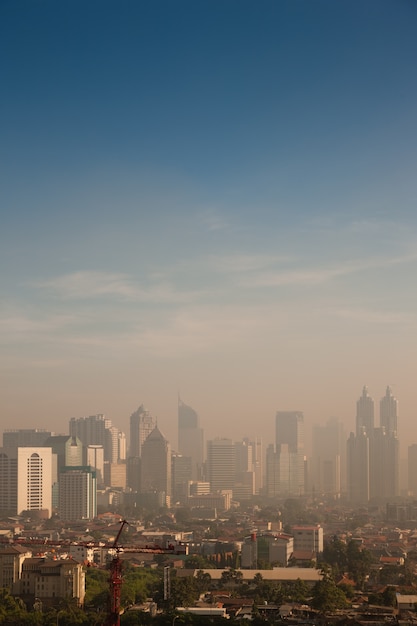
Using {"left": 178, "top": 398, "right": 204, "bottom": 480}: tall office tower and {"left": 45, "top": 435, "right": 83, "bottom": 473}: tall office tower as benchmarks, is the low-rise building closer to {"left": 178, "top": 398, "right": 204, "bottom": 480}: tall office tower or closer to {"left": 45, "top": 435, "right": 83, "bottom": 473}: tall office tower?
{"left": 45, "top": 435, "right": 83, "bottom": 473}: tall office tower

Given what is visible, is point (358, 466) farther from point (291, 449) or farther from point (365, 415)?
point (291, 449)

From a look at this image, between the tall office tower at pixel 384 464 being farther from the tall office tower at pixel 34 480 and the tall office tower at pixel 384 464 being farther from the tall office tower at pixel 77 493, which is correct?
the tall office tower at pixel 34 480

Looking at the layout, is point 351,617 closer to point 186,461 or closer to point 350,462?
point 350,462

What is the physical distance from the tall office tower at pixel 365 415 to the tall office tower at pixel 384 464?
0.20 m

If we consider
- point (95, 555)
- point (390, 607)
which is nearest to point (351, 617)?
point (390, 607)

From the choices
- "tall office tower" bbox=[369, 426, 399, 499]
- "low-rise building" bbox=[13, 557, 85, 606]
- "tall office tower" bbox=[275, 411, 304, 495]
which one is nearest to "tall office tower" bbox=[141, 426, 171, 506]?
"tall office tower" bbox=[275, 411, 304, 495]

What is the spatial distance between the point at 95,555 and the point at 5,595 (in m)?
3.56

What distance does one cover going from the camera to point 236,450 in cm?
2425

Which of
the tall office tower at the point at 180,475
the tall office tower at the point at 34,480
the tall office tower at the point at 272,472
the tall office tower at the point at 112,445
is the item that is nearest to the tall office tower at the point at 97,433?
the tall office tower at the point at 112,445

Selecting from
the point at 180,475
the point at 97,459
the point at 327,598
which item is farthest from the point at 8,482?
the point at 327,598

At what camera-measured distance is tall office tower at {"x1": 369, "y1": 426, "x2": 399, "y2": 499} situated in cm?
2109

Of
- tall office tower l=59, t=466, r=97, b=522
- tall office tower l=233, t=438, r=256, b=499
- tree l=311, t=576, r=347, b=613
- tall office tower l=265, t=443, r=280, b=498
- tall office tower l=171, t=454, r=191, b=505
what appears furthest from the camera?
tall office tower l=265, t=443, r=280, b=498

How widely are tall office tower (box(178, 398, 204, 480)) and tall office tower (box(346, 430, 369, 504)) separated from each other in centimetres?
438

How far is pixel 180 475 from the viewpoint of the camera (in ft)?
78.1
